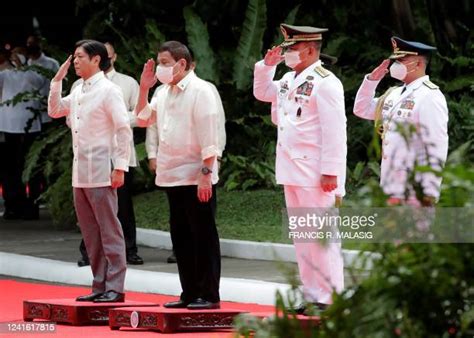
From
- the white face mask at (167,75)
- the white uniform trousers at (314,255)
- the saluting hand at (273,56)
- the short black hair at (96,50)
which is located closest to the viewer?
the white uniform trousers at (314,255)

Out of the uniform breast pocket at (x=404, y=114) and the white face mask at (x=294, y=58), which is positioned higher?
the white face mask at (x=294, y=58)

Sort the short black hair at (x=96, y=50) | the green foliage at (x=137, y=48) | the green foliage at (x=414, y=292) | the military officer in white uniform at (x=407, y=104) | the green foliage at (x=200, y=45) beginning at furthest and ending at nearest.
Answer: the green foliage at (x=200, y=45), the green foliage at (x=137, y=48), the short black hair at (x=96, y=50), the military officer in white uniform at (x=407, y=104), the green foliage at (x=414, y=292)

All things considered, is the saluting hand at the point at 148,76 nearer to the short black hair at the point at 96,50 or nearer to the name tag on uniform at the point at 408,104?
the short black hair at the point at 96,50

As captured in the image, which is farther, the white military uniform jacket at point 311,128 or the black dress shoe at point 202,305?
the black dress shoe at point 202,305

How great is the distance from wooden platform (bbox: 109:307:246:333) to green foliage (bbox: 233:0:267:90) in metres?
8.80

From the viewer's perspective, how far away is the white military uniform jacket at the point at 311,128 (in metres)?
9.45

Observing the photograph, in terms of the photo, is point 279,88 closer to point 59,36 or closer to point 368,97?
point 368,97

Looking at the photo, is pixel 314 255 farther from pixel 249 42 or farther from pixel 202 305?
pixel 249 42

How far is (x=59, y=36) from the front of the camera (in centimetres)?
2391

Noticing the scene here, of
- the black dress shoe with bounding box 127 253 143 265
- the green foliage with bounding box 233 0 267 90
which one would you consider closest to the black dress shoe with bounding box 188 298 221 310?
the black dress shoe with bounding box 127 253 143 265

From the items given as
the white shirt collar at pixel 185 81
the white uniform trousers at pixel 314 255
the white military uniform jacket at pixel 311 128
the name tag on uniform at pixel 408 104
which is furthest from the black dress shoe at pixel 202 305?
the name tag on uniform at pixel 408 104

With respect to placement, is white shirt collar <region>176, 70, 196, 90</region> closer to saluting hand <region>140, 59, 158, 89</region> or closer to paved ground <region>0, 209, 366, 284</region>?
saluting hand <region>140, 59, 158, 89</region>

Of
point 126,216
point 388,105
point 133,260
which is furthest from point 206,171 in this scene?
point 133,260

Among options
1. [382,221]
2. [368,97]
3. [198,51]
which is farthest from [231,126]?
[382,221]
